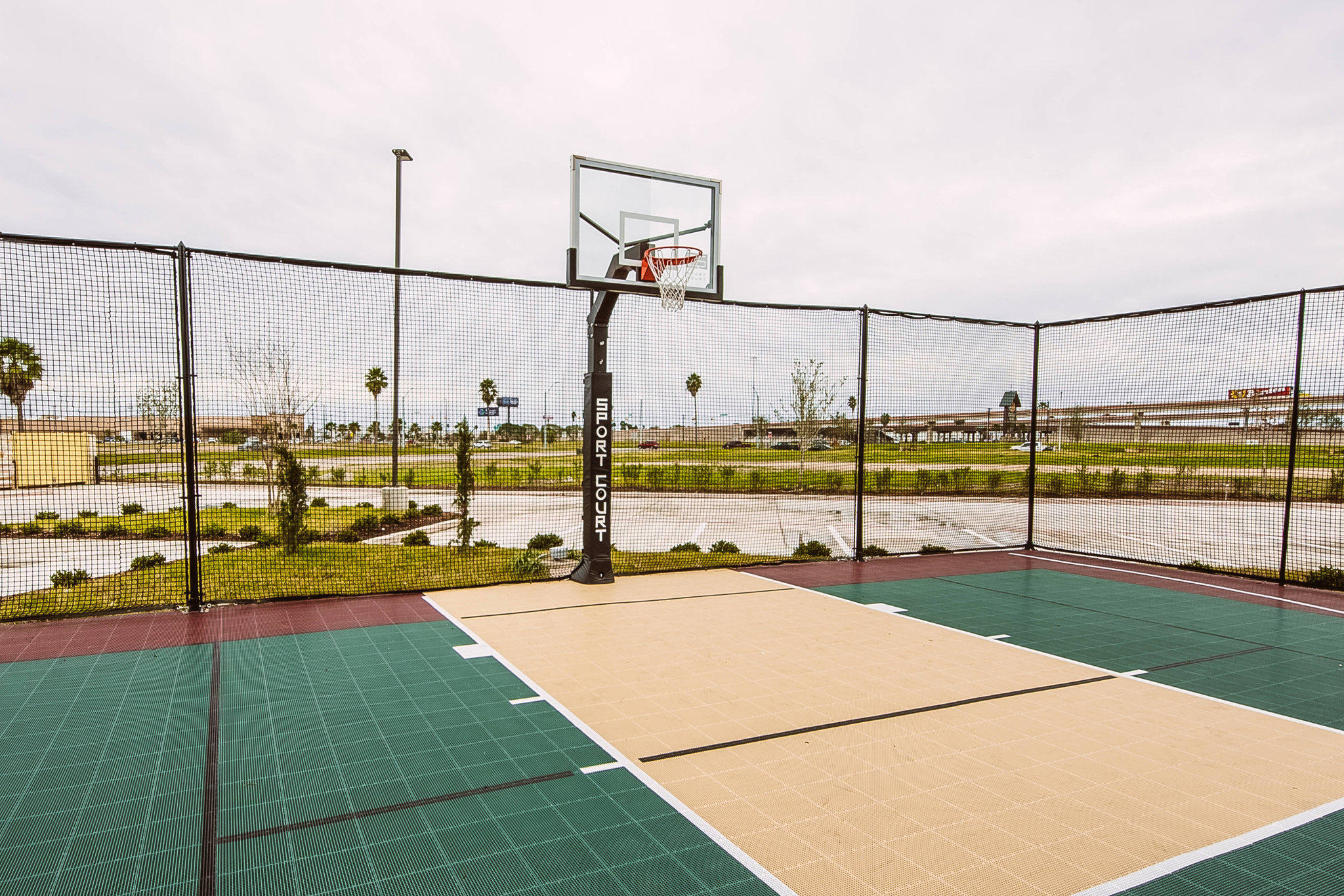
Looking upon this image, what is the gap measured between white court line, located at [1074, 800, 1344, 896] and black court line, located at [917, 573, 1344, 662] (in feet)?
10.1

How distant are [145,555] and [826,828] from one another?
10.6 metres

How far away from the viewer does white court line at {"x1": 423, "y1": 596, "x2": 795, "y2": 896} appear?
104 inches

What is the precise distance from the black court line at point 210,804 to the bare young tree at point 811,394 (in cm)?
1616

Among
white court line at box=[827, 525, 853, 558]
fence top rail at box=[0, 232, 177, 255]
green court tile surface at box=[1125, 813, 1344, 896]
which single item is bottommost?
white court line at box=[827, 525, 853, 558]

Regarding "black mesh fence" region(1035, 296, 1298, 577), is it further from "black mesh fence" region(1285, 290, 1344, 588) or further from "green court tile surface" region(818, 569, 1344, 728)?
"green court tile surface" region(818, 569, 1344, 728)

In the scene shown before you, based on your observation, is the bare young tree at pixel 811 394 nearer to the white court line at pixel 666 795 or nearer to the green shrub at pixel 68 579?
the white court line at pixel 666 795

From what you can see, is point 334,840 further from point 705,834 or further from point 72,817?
point 705,834

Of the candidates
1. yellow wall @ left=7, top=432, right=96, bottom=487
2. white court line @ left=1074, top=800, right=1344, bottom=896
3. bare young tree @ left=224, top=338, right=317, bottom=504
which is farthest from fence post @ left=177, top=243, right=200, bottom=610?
yellow wall @ left=7, top=432, right=96, bottom=487

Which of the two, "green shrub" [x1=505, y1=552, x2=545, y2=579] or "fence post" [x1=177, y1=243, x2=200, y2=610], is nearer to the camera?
"fence post" [x1=177, y1=243, x2=200, y2=610]

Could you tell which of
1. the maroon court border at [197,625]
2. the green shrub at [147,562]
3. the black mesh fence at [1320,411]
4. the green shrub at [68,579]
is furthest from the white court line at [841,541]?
the green shrub at [68,579]

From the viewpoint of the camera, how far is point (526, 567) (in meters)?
8.30

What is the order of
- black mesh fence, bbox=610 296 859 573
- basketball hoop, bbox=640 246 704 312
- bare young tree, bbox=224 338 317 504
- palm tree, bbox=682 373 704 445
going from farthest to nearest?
1. bare young tree, bbox=224 338 317 504
2. palm tree, bbox=682 373 704 445
3. black mesh fence, bbox=610 296 859 573
4. basketball hoop, bbox=640 246 704 312

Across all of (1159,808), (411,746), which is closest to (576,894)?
(411,746)

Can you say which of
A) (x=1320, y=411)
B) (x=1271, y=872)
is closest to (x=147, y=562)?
(x=1271, y=872)
